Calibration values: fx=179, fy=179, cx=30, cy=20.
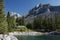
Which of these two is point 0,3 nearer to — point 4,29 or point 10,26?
point 4,29

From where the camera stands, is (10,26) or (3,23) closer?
(3,23)

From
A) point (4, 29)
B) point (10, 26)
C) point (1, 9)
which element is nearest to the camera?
point (1, 9)

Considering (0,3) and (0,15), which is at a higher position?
(0,3)

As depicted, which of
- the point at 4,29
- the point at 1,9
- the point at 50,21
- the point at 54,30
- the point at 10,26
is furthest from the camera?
the point at 50,21

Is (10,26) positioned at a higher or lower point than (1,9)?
lower

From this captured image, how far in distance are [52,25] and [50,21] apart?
23.1 ft

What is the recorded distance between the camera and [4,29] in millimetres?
56750

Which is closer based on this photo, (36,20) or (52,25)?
(52,25)

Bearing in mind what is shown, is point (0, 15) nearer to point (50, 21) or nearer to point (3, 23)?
point (3, 23)

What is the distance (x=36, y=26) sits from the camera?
12781 centimetres

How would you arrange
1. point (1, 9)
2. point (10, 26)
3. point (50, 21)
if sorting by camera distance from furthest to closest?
1. point (50, 21)
2. point (10, 26)
3. point (1, 9)

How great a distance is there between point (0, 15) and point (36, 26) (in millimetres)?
74004

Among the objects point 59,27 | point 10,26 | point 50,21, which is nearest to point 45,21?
point 50,21

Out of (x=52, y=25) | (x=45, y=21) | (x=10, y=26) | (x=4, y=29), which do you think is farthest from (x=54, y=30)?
(x=4, y=29)
